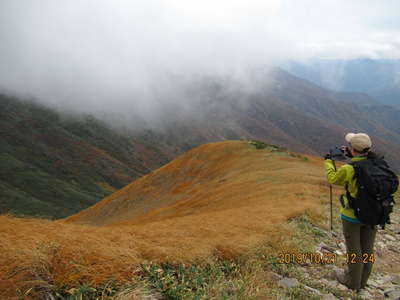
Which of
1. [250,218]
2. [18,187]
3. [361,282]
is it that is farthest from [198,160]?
[18,187]

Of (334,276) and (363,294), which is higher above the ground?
(334,276)

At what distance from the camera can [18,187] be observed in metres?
126

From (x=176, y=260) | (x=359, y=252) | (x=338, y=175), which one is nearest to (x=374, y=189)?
(x=338, y=175)

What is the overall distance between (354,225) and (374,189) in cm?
106

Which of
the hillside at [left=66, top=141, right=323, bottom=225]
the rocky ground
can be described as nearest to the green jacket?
the rocky ground

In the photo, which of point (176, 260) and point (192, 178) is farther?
point (192, 178)

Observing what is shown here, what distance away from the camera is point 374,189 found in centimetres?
570

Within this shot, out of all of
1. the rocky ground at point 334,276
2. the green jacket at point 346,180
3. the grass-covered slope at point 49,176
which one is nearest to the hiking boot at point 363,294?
the rocky ground at point 334,276

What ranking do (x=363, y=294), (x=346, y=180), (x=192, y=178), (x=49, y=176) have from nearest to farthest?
1. (x=346, y=180)
2. (x=363, y=294)
3. (x=192, y=178)
4. (x=49, y=176)

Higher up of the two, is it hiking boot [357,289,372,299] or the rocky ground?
the rocky ground

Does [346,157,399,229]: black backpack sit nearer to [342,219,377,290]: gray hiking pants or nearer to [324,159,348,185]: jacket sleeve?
[324,159,348,185]: jacket sleeve

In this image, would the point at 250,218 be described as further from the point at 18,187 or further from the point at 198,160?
the point at 18,187

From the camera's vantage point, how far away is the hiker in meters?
6.16

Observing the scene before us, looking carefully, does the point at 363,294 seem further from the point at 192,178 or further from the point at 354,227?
the point at 192,178
